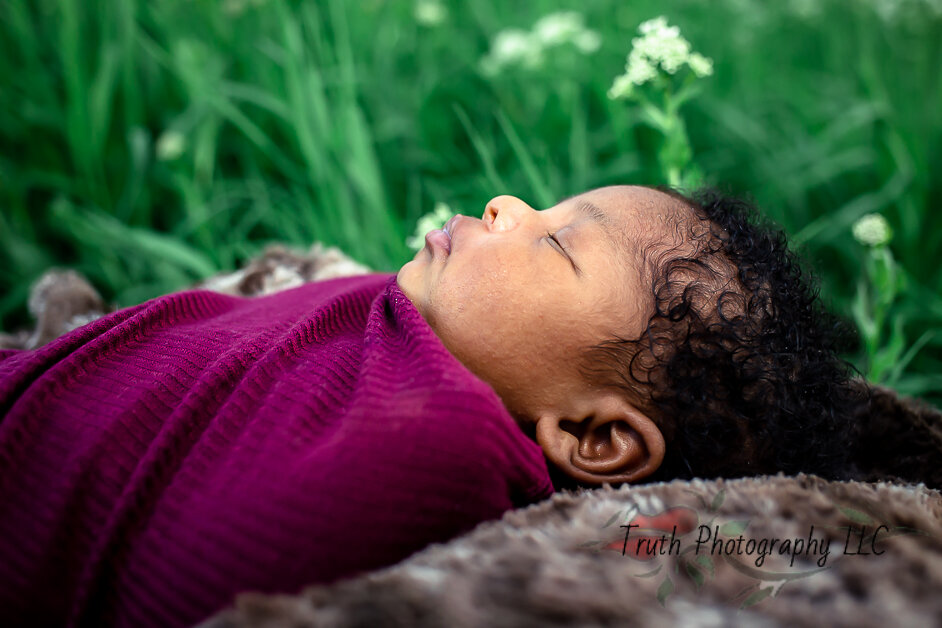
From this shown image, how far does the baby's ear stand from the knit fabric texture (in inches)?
4.4

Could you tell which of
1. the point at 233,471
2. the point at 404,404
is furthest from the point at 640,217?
the point at 233,471

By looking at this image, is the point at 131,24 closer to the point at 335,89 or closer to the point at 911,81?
the point at 335,89

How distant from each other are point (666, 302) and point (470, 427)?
0.42 m

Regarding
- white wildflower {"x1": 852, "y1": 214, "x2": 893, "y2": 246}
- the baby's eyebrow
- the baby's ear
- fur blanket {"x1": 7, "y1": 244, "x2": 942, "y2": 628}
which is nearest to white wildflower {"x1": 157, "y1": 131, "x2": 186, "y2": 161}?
the baby's eyebrow

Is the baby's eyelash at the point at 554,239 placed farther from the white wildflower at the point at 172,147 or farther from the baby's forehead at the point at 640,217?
the white wildflower at the point at 172,147

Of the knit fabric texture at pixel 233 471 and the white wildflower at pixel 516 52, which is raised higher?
the white wildflower at pixel 516 52

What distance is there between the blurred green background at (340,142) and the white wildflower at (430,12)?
13mm

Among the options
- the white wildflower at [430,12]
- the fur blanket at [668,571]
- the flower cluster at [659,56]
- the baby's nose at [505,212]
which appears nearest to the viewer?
the fur blanket at [668,571]

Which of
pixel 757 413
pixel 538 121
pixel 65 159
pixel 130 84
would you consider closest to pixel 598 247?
pixel 757 413

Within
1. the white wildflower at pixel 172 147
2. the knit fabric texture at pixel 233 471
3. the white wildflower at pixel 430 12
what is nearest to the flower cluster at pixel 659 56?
the knit fabric texture at pixel 233 471

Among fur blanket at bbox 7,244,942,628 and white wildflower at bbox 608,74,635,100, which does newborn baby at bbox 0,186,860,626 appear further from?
white wildflower at bbox 608,74,635,100

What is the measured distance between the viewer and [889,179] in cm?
228

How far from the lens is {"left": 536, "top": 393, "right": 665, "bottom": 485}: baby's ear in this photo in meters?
1.04

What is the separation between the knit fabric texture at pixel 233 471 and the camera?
0.77 metres
